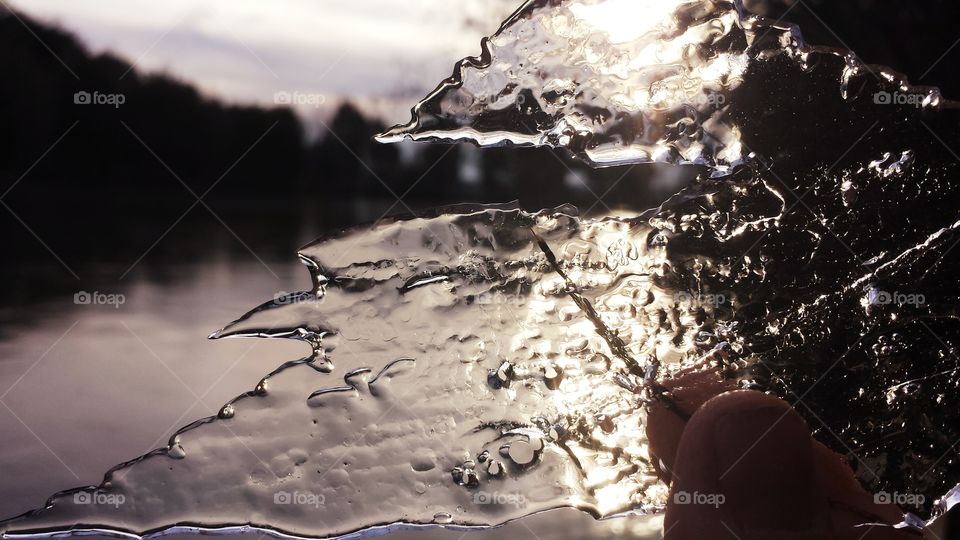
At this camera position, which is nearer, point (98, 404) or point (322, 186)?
point (98, 404)

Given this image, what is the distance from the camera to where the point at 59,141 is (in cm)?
137

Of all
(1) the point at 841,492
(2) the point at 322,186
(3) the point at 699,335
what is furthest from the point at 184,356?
(1) the point at 841,492

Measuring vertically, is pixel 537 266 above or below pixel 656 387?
above

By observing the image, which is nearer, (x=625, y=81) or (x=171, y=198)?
(x=625, y=81)

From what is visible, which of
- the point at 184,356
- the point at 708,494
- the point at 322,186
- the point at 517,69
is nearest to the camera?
the point at 708,494

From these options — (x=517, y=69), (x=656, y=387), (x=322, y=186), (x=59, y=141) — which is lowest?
(x=656, y=387)

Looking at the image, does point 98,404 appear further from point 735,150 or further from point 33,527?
point 735,150

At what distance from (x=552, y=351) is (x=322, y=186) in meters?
0.64

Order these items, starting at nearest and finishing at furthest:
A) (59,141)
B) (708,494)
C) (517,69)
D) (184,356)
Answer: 1. (708,494)
2. (517,69)
3. (184,356)
4. (59,141)

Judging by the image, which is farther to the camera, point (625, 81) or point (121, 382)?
point (121, 382)

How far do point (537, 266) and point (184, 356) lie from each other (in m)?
0.61

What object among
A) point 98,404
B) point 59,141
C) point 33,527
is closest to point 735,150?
point 33,527

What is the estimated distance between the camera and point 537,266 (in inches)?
26.7

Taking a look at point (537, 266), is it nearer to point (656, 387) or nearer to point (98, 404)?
point (656, 387)
